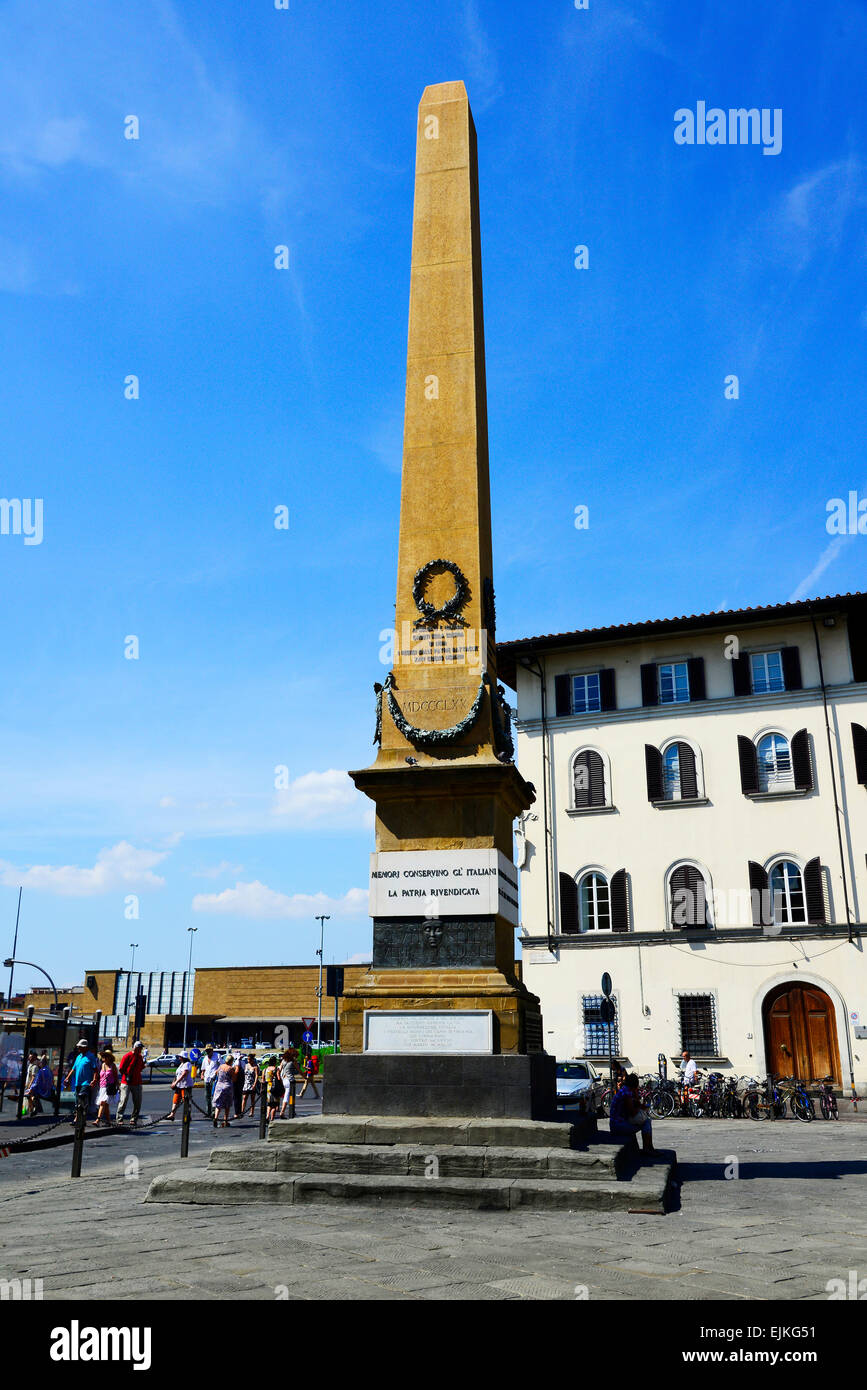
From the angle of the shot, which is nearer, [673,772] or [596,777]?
[673,772]

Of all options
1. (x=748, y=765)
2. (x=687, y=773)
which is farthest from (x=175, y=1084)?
(x=748, y=765)

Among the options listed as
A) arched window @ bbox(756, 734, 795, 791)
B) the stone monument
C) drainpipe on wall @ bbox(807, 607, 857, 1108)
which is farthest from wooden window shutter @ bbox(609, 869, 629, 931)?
the stone monument

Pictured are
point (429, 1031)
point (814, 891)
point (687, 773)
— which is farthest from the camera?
point (687, 773)

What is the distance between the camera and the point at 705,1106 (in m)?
23.6

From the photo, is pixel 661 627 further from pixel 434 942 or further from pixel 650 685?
pixel 434 942

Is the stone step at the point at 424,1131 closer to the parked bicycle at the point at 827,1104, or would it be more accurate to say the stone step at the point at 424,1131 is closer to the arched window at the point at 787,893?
the parked bicycle at the point at 827,1104

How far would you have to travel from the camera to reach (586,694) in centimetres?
3041

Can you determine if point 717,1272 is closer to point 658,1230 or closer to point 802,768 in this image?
point 658,1230

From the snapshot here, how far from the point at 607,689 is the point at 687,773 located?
131 inches

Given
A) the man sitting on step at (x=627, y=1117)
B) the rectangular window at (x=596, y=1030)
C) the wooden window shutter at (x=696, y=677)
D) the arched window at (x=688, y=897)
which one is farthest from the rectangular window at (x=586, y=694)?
the man sitting on step at (x=627, y=1117)

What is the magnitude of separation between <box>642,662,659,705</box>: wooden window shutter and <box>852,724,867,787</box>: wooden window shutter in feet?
17.1

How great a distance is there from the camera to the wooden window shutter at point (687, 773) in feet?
93.2

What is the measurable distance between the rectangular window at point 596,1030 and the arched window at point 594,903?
1.84 metres

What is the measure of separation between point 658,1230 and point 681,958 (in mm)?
20811
